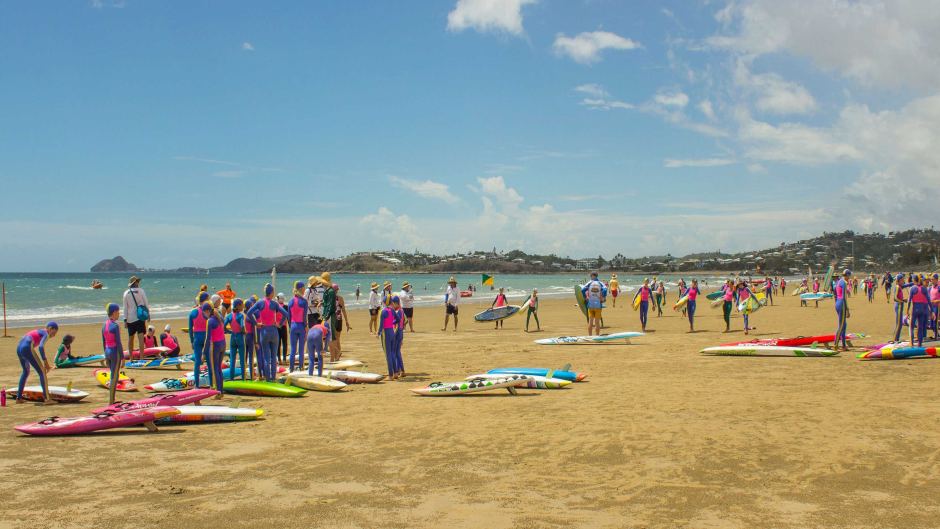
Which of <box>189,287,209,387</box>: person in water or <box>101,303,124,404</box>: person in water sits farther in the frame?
<box>189,287,209,387</box>: person in water

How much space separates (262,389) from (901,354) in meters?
12.4

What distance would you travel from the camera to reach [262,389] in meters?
10.5

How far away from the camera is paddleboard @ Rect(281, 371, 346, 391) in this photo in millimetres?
10797

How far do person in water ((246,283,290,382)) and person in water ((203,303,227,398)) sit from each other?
834 mm

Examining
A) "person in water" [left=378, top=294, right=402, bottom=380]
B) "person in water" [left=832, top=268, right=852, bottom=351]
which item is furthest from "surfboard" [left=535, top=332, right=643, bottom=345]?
"person in water" [left=378, top=294, right=402, bottom=380]

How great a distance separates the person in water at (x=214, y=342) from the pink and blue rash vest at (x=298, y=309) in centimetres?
150

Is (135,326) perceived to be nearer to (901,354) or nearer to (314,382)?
(314,382)

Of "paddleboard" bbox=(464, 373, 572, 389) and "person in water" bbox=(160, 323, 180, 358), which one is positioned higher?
"person in water" bbox=(160, 323, 180, 358)

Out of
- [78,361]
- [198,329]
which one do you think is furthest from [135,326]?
[198,329]

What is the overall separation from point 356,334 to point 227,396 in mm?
10995

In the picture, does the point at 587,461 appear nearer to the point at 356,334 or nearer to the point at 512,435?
the point at 512,435

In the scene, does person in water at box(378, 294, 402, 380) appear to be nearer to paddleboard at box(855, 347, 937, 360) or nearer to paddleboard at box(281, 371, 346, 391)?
paddleboard at box(281, 371, 346, 391)

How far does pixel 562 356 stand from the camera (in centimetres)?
1476

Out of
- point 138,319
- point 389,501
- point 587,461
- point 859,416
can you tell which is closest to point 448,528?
point 389,501
